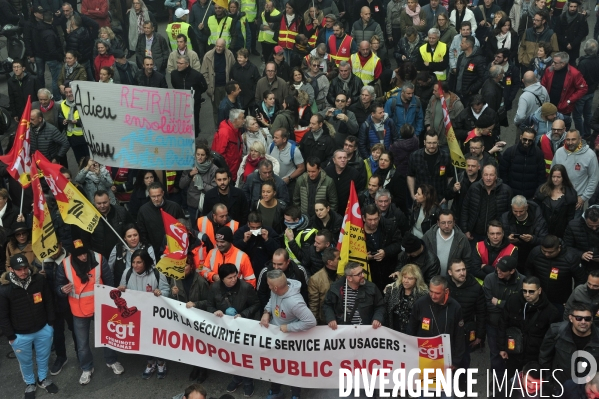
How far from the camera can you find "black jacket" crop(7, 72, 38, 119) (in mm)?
15008

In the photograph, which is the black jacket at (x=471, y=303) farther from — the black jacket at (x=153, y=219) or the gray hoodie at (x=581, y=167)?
the black jacket at (x=153, y=219)

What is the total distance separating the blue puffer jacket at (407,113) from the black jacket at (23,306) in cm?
584

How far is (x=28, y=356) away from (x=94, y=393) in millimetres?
860

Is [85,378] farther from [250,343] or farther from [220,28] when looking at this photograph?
[220,28]

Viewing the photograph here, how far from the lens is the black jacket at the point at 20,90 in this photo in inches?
591

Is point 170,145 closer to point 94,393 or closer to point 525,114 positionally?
point 94,393

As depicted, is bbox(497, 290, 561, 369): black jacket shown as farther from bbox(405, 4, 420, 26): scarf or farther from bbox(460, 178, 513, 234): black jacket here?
Result: bbox(405, 4, 420, 26): scarf

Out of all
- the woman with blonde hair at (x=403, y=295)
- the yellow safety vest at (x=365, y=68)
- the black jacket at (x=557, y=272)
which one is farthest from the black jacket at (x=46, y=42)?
the black jacket at (x=557, y=272)

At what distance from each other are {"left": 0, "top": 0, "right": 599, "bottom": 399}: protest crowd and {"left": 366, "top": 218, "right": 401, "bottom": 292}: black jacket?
28mm

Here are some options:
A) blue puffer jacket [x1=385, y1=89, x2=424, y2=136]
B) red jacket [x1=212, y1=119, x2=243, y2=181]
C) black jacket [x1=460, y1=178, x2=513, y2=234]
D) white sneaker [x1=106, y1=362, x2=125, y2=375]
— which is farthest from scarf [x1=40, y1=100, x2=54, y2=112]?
black jacket [x1=460, y1=178, x2=513, y2=234]

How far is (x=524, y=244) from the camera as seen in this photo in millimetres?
10664

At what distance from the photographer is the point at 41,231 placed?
1040 centimetres

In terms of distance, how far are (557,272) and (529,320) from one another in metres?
1.04

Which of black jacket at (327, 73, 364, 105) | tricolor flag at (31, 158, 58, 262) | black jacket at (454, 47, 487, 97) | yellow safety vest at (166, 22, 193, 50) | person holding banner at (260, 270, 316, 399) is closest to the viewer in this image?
person holding banner at (260, 270, 316, 399)
